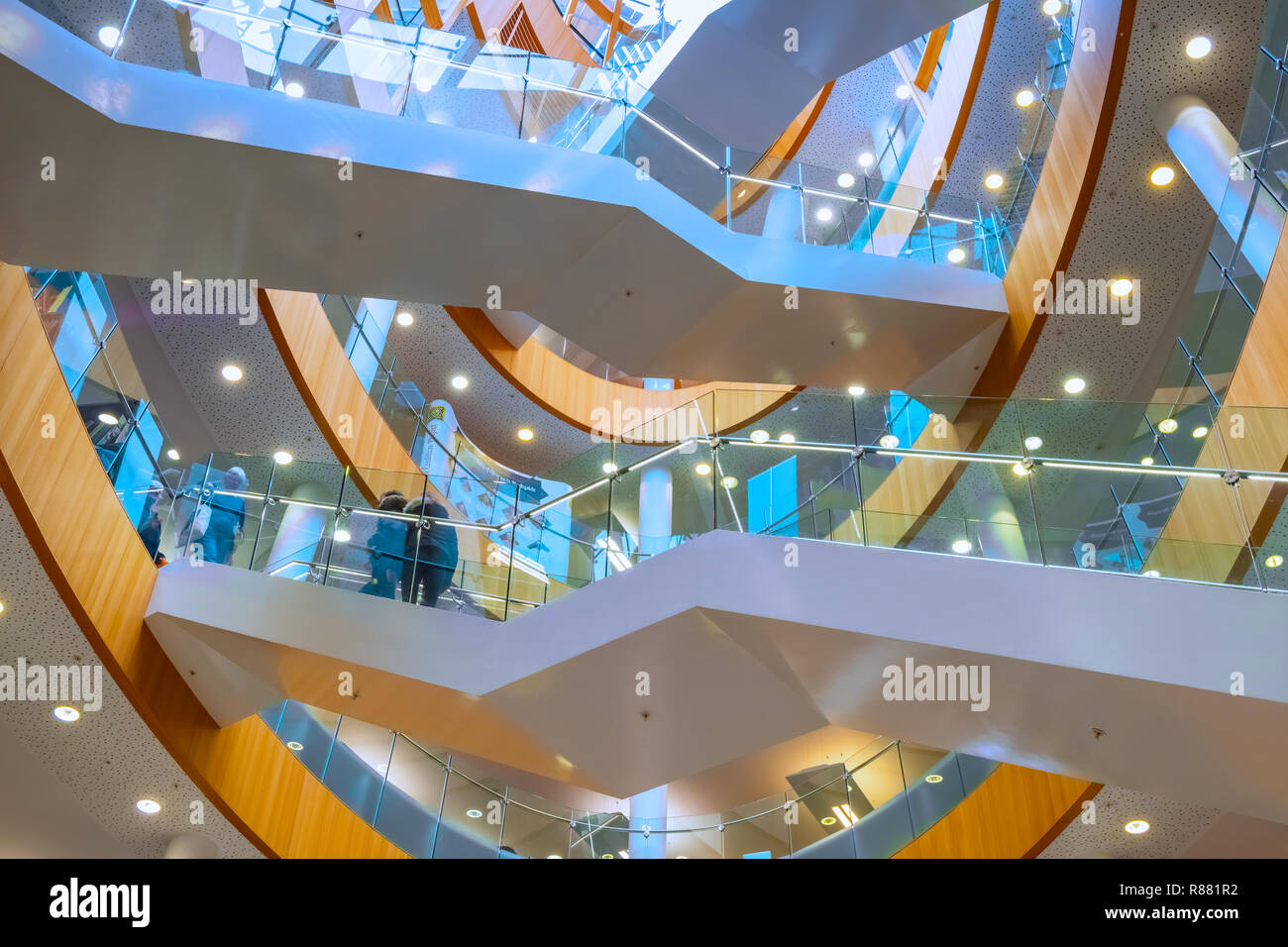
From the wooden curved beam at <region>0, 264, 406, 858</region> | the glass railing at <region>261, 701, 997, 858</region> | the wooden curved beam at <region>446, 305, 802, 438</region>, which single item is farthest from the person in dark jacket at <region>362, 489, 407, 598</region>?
the wooden curved beam at <region>446, 305, 802, 438</region>

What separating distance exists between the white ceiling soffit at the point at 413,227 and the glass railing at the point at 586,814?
3.91 metres

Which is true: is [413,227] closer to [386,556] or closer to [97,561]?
[386,556]

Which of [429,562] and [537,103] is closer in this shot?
[429,562]

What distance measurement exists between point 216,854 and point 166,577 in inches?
102

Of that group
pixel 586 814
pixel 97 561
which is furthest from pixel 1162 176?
pixel 97 561

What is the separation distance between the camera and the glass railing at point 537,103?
6832 mm

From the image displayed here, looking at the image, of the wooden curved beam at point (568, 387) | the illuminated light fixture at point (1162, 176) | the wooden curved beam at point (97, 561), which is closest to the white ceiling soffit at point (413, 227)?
the wooden curved beam at point (97, 561)

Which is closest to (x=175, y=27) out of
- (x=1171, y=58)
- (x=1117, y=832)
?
(x=1171, y=58)

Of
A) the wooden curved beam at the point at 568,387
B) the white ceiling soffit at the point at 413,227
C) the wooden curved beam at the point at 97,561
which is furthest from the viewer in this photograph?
the wooden curved beam at the point at 568,387

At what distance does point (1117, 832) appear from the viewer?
25.7ft

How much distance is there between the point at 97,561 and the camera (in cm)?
634

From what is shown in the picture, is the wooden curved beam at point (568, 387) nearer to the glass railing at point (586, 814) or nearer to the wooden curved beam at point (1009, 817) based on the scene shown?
the glass railing at point (586, 814)

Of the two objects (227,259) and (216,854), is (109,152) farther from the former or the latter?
(216,854)

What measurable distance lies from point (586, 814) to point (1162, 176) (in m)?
7.38
